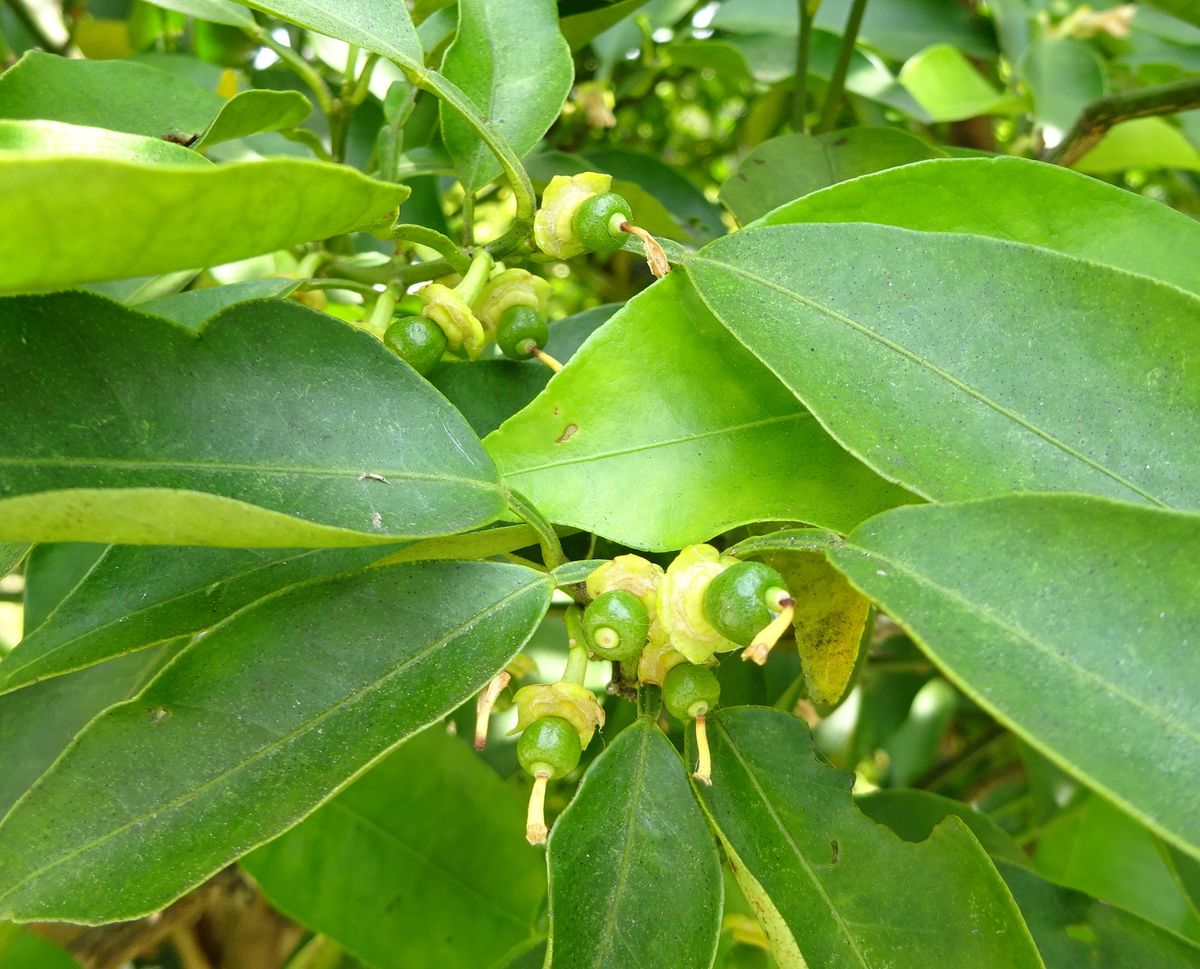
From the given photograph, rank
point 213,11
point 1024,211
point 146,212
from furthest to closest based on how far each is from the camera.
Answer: point 213,11, point 1024,211, point 146,212

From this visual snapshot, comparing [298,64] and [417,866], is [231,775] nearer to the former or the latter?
[417,866]

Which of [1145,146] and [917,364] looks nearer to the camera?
[917,364]

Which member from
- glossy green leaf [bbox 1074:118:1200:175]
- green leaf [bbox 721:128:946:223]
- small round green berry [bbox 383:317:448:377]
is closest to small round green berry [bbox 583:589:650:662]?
small round green berry [bbox 383:317:448:377]

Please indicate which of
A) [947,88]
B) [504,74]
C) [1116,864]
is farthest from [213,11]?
[1116,864]

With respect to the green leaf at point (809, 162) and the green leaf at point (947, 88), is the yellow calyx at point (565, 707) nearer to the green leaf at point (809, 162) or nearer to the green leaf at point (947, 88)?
the green leaf at point (809, 162)

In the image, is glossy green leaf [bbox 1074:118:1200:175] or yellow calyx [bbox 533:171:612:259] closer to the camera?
yellow calyx [bbox 533:171:612:259]

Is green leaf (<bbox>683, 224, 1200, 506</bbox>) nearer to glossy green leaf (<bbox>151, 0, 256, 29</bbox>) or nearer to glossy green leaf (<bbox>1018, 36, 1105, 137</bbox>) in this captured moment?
glossy green leaf (<bbox>151, 0, 256, 29</bbox>)
